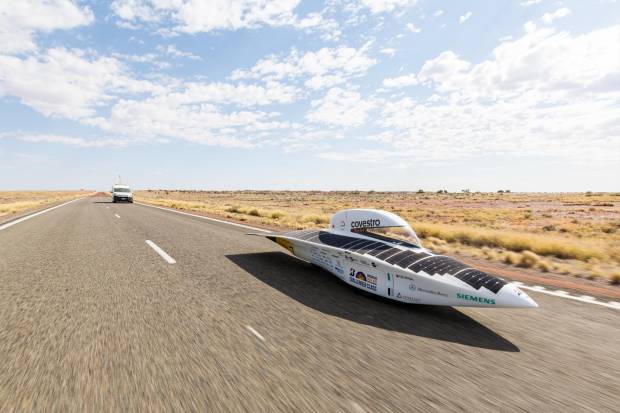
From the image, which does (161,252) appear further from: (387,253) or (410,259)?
(410,259)

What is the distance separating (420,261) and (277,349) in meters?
2.42

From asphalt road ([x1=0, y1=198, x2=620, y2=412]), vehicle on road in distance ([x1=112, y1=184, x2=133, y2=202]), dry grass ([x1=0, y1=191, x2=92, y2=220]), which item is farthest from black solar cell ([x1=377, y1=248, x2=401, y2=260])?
vehicle on road in distance ([x1=112, y1=184, x2=133, y2=202])

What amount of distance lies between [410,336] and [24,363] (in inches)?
150

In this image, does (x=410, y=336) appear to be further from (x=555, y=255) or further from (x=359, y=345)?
(x=555, y=255)

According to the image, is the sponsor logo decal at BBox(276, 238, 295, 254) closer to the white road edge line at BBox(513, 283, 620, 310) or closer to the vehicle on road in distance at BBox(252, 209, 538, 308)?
the vehicle on road in distance at BBox(252, 209, 538, 308)

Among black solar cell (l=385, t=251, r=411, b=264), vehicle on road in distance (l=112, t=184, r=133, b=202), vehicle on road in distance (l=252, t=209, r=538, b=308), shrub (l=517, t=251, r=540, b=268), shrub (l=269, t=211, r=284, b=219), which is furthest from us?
vehicle on road in distance (l=112, t=184, r=133, b=202)

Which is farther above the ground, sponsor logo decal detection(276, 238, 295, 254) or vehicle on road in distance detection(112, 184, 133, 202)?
vehicle on road in distance detection(112, 184, 133, 202)

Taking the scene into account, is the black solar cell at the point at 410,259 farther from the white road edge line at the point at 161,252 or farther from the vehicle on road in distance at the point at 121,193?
the vehicle on road in distance at the point at 121,193

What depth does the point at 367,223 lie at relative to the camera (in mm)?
5957

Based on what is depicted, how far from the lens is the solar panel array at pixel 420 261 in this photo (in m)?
4.09

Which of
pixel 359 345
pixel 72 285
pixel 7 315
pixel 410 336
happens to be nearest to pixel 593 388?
pixel 410 336

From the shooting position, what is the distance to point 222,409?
2.37 m

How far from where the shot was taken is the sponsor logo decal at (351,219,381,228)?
5779 mm

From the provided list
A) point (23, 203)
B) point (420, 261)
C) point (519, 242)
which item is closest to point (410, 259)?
point (420, 261)
